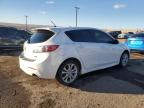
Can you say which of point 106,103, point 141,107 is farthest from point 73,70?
point 141,107

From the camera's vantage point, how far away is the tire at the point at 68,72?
659 cm

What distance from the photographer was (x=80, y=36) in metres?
7.30

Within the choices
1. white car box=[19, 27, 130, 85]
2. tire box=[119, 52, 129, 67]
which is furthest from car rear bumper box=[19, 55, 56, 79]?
tire box=[119, 52, 129, 67]

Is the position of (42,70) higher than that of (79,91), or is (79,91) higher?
(42,70)

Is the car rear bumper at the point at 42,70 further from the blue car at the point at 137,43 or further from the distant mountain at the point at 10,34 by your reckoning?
the distant mountain at the point at 10,34

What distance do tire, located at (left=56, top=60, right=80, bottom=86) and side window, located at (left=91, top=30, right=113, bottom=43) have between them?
1353 mm

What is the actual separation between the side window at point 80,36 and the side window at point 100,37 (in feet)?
0.64

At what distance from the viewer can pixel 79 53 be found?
699cm

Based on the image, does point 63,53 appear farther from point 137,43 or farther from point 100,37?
point 137,43

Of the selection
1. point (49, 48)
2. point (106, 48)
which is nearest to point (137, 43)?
point (106, 48)

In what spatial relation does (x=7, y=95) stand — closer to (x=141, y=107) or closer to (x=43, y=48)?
(x=43, y=48)

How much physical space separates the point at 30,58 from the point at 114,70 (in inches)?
134

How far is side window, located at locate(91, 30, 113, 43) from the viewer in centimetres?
783

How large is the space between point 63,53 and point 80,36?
1041 millimetres
